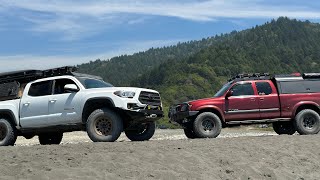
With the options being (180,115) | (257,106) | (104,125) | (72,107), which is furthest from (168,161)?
(257,106)

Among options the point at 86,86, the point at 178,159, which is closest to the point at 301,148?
the point at 178,159

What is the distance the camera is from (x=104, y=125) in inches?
454

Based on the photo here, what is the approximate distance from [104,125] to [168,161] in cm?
296

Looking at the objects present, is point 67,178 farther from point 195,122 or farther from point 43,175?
point 195,122

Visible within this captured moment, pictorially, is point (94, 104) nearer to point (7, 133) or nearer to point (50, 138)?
point (7, 133)

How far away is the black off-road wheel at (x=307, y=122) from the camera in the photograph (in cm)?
1409

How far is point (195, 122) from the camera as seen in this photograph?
13414mm

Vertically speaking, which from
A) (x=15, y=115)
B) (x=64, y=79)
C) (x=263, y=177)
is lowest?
(x=263, y=177)

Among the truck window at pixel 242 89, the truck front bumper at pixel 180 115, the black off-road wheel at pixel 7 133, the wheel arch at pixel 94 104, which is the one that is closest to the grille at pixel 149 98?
the wheel arch at pixel 94 104

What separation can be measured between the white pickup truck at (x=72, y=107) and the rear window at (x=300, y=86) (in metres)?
4.42

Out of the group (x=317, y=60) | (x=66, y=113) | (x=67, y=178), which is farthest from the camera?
(x=317, y=60)

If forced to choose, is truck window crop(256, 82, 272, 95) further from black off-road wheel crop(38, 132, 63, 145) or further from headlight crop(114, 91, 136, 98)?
black off-road wheel crop(38, 132, 63, 145)

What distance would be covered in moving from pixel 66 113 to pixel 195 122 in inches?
149

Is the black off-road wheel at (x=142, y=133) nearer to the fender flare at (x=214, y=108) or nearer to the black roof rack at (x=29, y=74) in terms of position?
the fender flare at (x=214, y=108)
